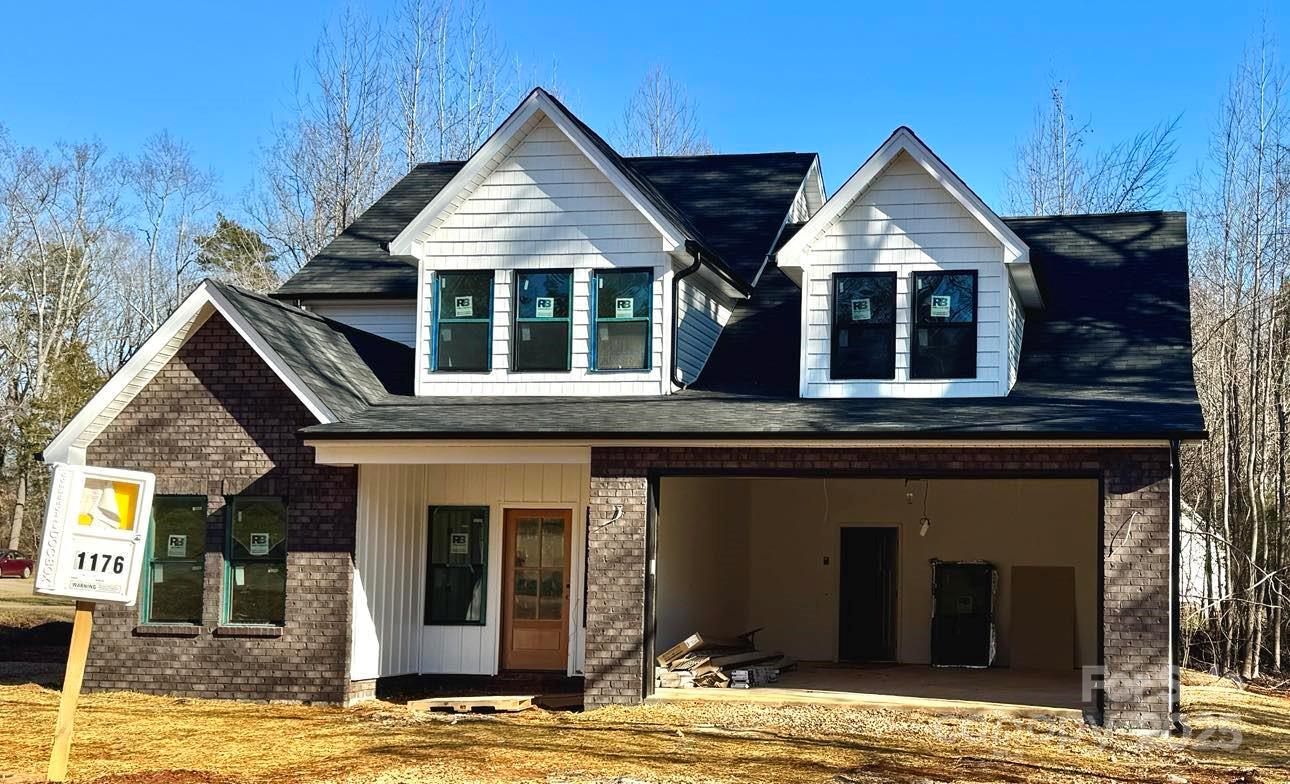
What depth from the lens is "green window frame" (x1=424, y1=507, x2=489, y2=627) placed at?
17.4 m

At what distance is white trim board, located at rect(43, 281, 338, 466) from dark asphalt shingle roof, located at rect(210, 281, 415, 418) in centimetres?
9

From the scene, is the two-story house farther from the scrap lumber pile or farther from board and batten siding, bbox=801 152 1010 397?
the scrap lumber pile

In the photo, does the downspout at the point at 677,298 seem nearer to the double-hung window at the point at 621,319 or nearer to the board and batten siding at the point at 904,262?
the double-hung window at the point at 621,319

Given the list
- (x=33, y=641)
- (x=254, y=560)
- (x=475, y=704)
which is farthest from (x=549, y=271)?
(x=33, y=641)

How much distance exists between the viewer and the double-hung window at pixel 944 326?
15594mm

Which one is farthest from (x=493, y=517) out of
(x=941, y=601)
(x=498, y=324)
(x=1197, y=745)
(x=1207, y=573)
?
(x=1207, y=573)

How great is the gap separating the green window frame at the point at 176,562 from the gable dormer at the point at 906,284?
7144 mm

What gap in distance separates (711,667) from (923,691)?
2.45 metres

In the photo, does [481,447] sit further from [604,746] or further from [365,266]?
[365,266]

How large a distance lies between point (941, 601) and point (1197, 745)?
7452mm

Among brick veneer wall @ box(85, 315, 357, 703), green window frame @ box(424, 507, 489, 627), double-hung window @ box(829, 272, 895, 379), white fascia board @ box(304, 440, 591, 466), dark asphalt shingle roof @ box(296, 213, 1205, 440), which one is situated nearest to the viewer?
dark asphalt shingle roof @ box(296, 213, 1205, 440)

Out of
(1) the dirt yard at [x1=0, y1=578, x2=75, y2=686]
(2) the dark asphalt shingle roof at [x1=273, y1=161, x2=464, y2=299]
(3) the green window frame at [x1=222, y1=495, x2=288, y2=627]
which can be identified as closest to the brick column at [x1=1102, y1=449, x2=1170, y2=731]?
(3) the green window frame at [x1=222, y1=495, x2=288, y2=627]

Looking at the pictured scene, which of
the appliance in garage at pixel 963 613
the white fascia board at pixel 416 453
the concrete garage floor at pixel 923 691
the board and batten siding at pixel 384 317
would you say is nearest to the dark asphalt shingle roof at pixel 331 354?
the white fascia board at pixel 416 453

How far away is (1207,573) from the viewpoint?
2119 cm
